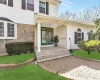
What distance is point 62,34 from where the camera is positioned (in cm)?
1942

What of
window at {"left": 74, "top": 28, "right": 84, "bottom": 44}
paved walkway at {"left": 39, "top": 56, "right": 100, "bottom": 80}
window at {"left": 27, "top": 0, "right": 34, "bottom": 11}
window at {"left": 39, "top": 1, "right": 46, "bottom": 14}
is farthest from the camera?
window at {"left": 74, "top": 28, "right": 84, "bottom": 44}

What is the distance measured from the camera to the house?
1380 centimetres

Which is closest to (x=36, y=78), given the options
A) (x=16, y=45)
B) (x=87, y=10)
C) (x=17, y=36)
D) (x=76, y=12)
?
(x=16, y=45)

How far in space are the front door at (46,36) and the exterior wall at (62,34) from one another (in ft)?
3.91

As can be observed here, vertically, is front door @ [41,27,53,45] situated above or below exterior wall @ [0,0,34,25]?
below

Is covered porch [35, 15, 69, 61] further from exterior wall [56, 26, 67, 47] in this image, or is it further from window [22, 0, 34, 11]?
window [22, 0, 34, 11]

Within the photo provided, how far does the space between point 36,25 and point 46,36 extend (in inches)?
108

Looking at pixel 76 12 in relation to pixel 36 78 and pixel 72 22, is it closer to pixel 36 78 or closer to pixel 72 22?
pixel 72 22

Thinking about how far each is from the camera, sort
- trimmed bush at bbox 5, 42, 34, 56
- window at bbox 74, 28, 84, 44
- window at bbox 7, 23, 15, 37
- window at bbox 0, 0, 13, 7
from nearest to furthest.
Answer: trimmed bush at bbox 5, 42, 34, 56 < window at bbox 0, 0, 13, 7 < window at bbox 7, 23, 15, 37 < window at bbox 74, 28, 84, 44

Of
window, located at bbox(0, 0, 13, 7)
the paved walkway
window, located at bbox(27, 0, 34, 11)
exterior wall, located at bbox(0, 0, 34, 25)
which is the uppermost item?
window, located at bbox(27, 0, 34, 11)

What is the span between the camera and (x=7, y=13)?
14.0 m

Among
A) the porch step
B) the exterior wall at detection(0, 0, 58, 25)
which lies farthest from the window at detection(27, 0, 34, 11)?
the porch step

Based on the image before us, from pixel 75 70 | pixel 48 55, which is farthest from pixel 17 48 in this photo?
pixel 75 70

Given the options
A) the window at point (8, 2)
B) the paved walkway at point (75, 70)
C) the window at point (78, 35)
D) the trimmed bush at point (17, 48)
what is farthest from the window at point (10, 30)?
the window at point (78, 35)
